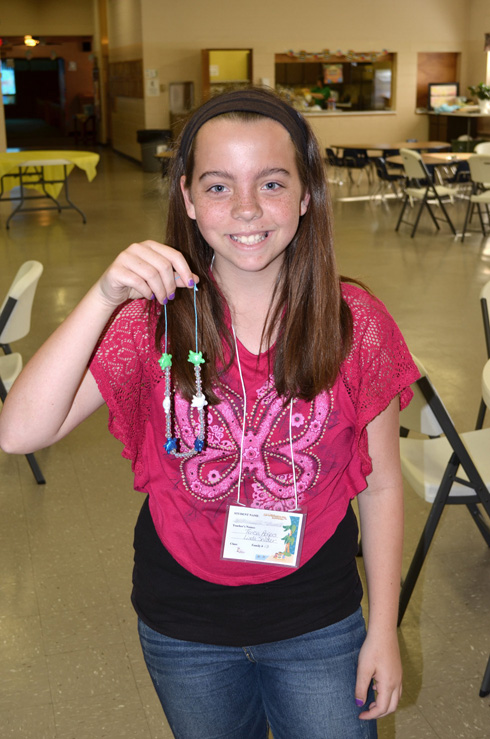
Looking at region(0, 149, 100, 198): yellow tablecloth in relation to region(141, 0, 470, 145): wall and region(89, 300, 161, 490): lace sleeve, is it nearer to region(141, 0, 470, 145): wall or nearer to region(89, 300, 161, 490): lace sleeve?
region(141, 0, 470, 145): wall

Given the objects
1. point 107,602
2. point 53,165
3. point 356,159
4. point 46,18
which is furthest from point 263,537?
point 46,18

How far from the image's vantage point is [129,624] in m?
2.56

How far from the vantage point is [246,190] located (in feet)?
3.78

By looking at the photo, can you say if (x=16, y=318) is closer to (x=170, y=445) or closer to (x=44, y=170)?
(x=170, y=445)

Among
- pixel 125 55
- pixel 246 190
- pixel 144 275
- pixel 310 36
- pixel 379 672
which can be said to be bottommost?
pixel 379 672

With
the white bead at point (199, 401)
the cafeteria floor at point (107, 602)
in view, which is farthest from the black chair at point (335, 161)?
the white bead at point (199, 401)

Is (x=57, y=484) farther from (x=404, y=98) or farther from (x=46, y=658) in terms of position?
(x=404, y=98)

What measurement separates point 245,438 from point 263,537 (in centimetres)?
15

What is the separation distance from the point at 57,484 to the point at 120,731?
1.54 m

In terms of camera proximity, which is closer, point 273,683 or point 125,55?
point 273,683

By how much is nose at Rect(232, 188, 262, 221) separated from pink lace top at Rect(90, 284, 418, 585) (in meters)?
0.21

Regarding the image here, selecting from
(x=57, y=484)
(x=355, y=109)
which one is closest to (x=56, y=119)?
(x=355, y=109)

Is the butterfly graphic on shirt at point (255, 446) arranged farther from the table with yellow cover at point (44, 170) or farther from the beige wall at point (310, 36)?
the beige wall at point (310, 36)

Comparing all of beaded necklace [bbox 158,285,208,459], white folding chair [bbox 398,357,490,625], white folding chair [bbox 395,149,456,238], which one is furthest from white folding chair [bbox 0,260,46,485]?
white folding chair [bbox 395,149,456,238]
